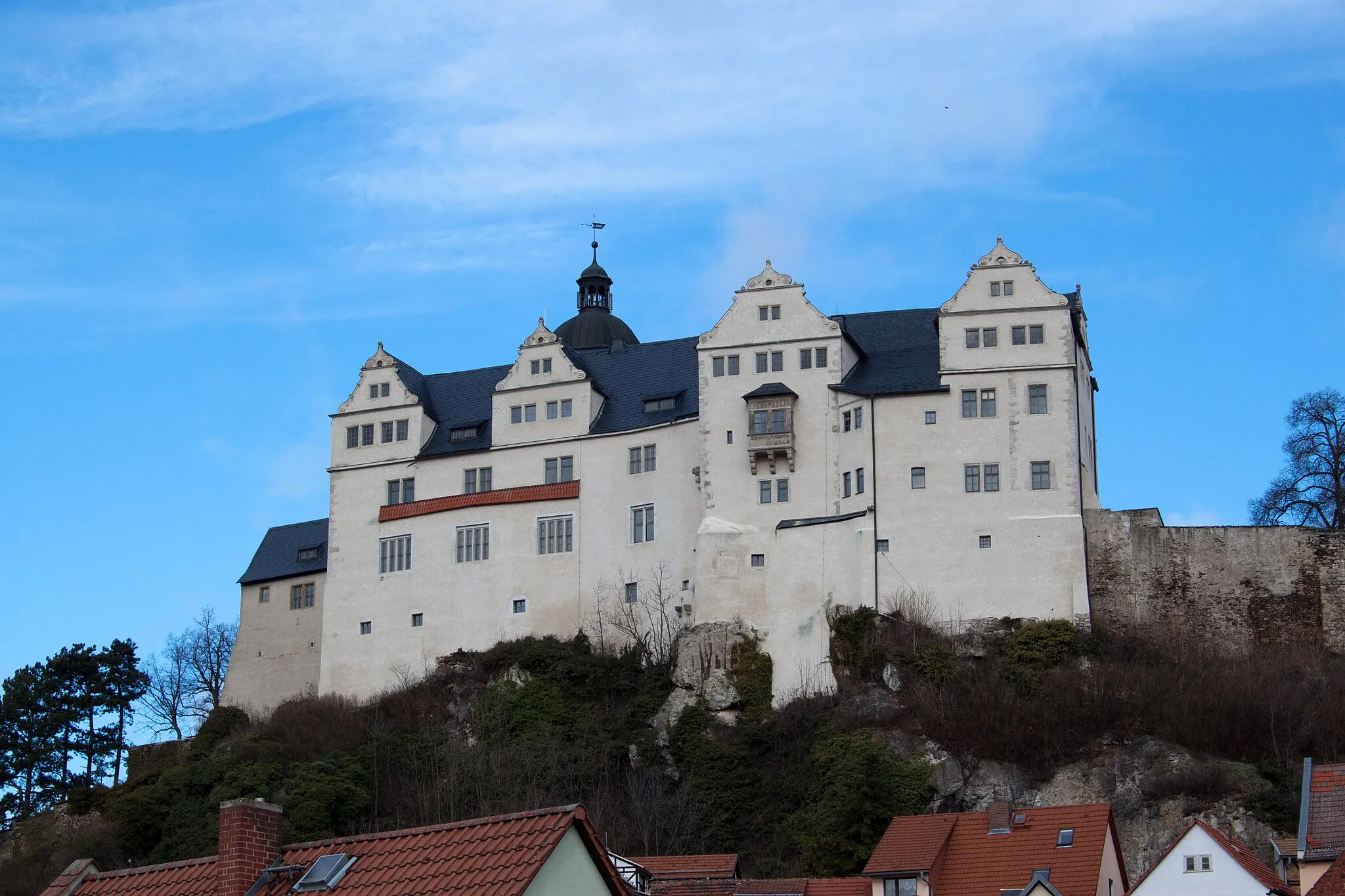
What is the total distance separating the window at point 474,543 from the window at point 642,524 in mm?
5267

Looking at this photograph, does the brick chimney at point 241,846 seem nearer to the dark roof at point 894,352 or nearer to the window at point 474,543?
the dark roof at point 894,352

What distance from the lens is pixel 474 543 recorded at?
70312 mm

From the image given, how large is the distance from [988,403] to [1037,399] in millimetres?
1534

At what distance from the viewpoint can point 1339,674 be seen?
58.6m

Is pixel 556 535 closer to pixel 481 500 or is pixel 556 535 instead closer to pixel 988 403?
pixel 481 500

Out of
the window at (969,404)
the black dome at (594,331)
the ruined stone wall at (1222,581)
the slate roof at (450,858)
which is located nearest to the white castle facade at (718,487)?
the window at (969,404)

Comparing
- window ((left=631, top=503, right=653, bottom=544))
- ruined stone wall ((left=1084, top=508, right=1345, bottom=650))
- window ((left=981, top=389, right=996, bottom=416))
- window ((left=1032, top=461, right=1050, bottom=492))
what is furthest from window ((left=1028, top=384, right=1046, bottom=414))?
window ((left=631, top=503, right=653, bottom=544))

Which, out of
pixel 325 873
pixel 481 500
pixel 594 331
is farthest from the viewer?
pixel 594 331

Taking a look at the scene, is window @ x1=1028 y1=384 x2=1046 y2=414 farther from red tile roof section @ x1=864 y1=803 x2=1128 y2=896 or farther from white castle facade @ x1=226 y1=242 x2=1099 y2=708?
red tile roof section @ x1=864 y1=803 x2=1128 y2=896

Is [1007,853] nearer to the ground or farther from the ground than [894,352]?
nearer to the ground

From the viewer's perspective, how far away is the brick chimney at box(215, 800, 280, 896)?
24281 mm

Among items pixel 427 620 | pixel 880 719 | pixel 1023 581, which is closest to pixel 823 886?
pixel 880 719

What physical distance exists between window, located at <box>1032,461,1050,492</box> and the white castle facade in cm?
5

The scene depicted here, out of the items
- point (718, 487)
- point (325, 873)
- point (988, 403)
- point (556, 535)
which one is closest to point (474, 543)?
point (556, 535)
